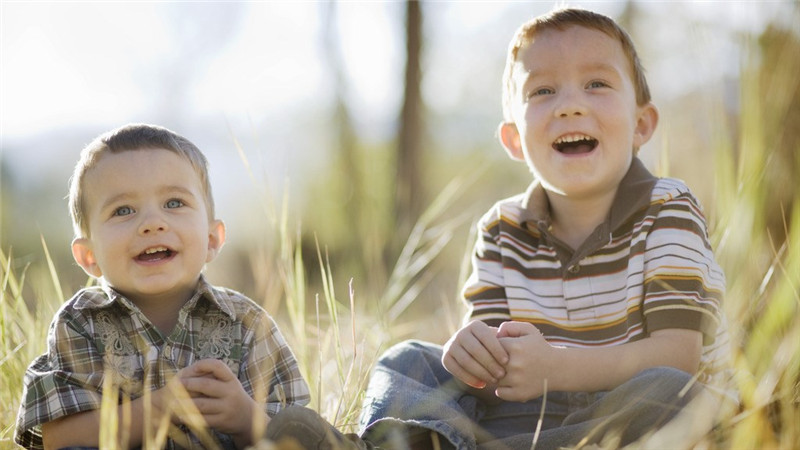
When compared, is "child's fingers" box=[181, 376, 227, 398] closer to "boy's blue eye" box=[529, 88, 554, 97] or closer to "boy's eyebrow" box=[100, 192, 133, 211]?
"boy's eyebrow" box=[100, 192, 133, 211]

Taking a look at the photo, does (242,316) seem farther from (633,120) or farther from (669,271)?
(633,120)

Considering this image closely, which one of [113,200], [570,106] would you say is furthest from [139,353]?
[570,106]

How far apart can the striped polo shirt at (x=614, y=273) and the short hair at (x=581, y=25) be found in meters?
0.22

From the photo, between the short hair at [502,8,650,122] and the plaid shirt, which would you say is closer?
the plaid shirt

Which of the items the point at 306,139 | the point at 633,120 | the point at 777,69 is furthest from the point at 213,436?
the point at 306,139

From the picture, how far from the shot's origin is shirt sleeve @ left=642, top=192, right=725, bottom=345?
1.71 meters

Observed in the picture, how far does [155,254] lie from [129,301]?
115 mm

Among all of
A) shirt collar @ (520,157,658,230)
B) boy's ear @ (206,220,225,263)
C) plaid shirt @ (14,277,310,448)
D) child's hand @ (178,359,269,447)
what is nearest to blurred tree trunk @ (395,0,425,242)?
shirt collar @ (520,157,658,230)

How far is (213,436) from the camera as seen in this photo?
157cm

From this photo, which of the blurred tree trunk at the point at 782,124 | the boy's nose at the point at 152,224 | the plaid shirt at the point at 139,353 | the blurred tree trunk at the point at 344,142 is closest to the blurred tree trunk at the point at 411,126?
the blurred tree trunk at the point at 344,142

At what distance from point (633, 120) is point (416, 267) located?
1.01 meters

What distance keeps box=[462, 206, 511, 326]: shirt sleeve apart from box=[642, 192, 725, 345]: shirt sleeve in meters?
0.38

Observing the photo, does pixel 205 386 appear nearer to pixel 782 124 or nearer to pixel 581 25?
pixel 581 25

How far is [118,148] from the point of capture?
5.48 ft
